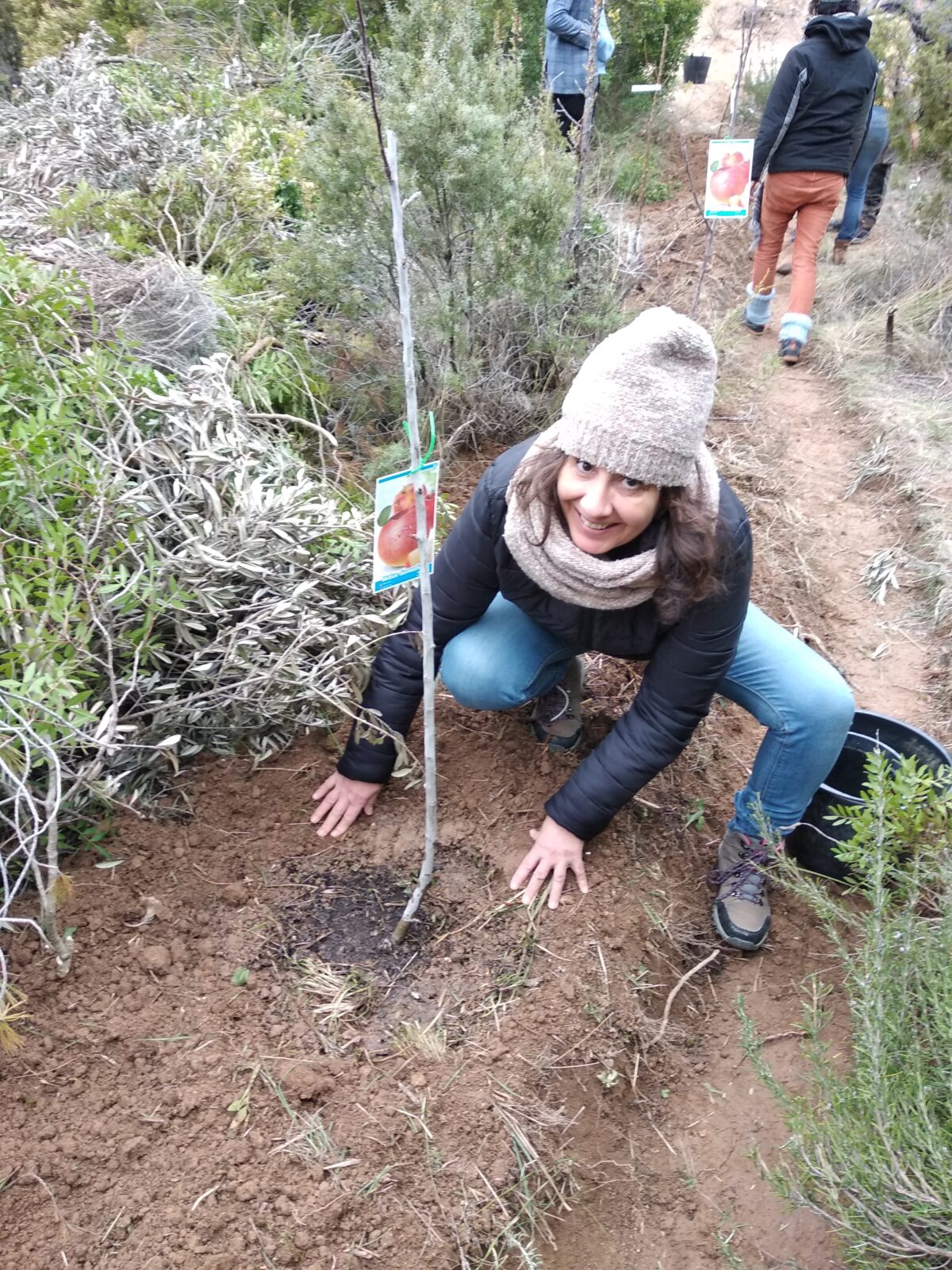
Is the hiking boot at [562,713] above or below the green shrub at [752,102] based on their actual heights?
below

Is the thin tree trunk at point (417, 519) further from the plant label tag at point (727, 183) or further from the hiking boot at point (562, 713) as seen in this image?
the plant label tag at point (727, 183)

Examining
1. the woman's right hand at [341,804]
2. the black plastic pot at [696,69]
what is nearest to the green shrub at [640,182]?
the black plastic pot at [696,69]

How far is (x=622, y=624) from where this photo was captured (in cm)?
203

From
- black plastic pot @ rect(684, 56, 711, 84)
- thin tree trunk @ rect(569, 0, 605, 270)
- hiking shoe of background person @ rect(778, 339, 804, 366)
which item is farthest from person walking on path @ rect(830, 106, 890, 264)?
black plastic pot @ rect(684, 56, 711, 84)

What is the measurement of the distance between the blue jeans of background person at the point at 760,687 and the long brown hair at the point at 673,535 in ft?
1.20

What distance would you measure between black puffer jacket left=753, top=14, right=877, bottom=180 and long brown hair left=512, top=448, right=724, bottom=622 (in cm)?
376

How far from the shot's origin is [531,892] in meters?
2.08

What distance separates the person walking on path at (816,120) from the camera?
454cm

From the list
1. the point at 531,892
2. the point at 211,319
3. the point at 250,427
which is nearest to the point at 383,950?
the point at 531,892

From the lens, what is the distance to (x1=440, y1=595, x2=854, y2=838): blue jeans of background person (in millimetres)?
2059

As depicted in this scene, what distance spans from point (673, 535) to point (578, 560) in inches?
7.3

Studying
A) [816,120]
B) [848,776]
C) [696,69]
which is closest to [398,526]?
[848,776]

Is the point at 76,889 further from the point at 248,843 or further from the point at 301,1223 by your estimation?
the point at 301,1223

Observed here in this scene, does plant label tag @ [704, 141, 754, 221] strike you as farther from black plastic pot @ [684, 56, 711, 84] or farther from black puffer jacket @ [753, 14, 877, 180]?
black plastic pot @ [684, 56, 711, 84]
